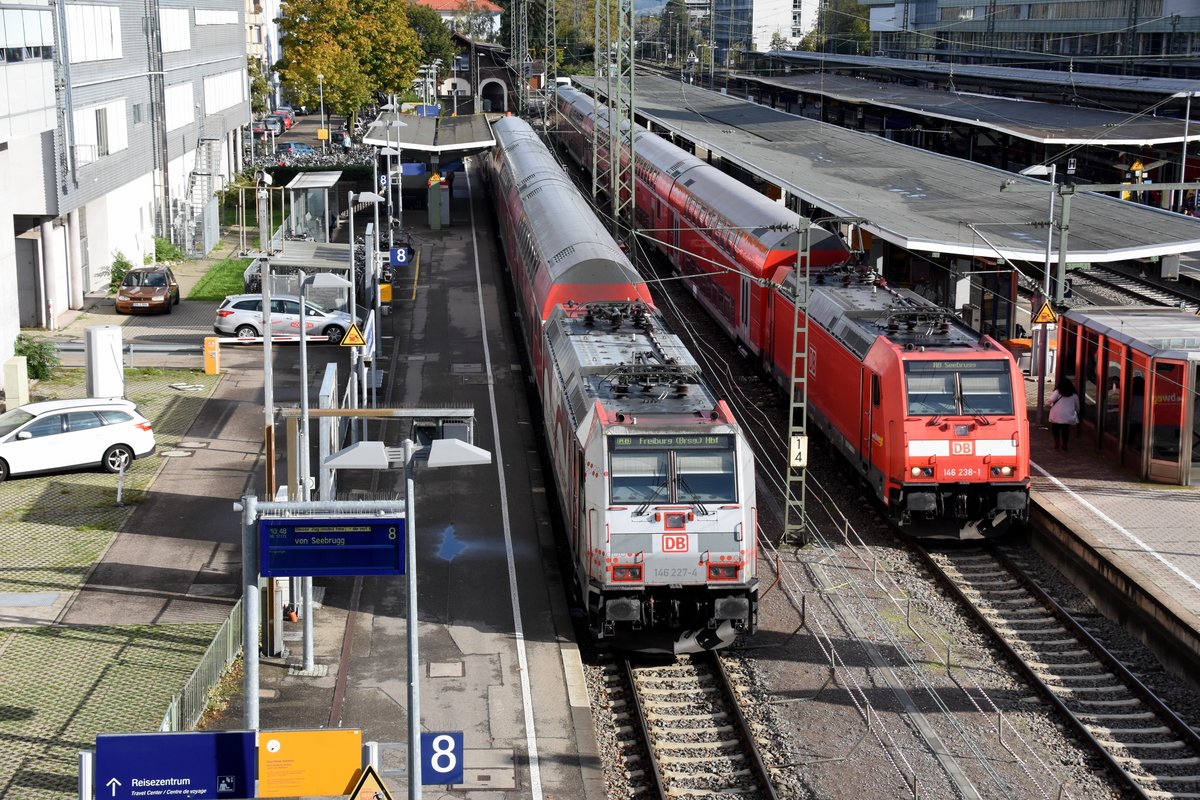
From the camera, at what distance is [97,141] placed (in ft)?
144

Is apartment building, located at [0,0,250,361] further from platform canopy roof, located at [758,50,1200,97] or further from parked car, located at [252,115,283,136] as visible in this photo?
platform canopy roof, located at [758,50,1200,97]

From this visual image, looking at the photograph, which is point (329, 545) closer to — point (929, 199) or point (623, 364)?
point (623, 364)

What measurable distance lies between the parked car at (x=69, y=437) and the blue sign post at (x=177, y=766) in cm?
1599

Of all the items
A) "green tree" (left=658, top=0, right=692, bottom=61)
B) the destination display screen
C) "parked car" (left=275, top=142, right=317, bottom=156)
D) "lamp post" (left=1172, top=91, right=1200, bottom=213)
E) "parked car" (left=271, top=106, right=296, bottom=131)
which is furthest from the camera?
"green tree" (left=658, top=0, right=692, bottom=61)

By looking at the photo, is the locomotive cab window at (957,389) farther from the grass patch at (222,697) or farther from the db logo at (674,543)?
the grass patch at (222,697)

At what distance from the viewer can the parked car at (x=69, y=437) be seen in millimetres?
27672

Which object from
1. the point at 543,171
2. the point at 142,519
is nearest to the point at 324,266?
the point at 543,171

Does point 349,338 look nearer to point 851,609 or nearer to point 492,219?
point 851,609

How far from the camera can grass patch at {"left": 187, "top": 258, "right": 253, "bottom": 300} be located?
46.6 metres

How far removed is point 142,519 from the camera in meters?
25.5

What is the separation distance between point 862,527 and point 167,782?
15.3 meters

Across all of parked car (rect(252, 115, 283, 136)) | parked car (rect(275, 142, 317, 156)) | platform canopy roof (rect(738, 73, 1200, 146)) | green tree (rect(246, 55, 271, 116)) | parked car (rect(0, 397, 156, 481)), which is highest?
green tree (rect(246, 55, 271, 116))

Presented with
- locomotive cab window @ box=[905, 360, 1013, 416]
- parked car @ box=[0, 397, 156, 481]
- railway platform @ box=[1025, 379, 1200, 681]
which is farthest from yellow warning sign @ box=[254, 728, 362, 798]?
parked car @ box=[0, 397, 156, 481]

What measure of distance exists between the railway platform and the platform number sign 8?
416 inches
